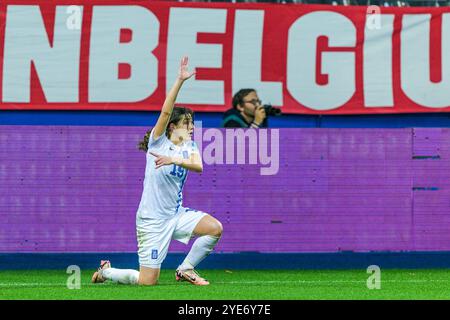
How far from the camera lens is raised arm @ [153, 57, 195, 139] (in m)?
10.7

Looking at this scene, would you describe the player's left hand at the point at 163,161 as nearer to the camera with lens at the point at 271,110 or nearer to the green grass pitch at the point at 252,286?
the green grass pitch at the point at 252,286

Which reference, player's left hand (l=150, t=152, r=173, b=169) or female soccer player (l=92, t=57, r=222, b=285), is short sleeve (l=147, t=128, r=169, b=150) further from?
player's left hand (l=150, t=152, r=173, b=169)

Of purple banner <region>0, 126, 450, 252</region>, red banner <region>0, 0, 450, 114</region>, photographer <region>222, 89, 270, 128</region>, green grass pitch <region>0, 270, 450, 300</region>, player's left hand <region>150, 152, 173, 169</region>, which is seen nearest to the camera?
green grass pitch <region>0, 270, 450, 300</region>

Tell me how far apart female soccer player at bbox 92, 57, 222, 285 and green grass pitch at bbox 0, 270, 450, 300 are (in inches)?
7.1

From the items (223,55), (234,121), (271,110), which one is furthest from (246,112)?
(223,55)

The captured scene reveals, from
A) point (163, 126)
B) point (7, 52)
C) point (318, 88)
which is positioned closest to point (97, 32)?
point (7, 52)

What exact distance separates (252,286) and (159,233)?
0.97 metres

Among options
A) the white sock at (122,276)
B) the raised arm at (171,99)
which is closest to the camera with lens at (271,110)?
the raised arm at (171,99)

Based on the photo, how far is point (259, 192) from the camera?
14273 mm

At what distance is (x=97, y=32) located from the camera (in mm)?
15664

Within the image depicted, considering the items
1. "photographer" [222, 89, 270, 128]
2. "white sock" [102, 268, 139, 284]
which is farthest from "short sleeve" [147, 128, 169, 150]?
"photographer" [222, 89, 270, 128]

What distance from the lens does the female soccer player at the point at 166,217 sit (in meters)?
11.4
